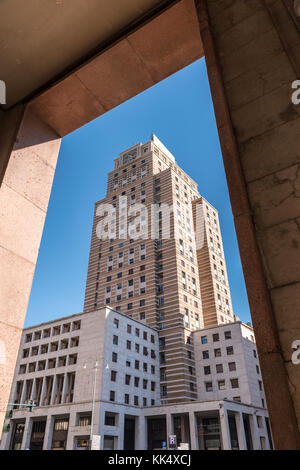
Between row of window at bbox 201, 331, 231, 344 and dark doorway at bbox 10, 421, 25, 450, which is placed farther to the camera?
row of window at bbox 201, 331, 231, 344

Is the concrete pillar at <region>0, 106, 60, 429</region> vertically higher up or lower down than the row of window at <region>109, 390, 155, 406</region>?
lower down

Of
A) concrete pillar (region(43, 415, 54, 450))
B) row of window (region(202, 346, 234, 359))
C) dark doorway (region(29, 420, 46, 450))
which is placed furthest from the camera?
row of window (region(202, 346, 234, 359))

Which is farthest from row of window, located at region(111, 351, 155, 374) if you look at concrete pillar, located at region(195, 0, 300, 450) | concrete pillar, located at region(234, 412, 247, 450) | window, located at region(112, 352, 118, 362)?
concrete pillar, located at region(195, 0, 300, 450)

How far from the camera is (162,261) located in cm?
6025

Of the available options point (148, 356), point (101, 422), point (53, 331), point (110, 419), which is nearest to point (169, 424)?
point (110, 419)

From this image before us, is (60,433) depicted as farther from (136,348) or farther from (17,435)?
(136,348)

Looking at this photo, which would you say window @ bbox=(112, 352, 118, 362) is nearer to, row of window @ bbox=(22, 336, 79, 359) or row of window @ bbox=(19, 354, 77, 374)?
row of window @ bbox=(19, 354, 77, 374)

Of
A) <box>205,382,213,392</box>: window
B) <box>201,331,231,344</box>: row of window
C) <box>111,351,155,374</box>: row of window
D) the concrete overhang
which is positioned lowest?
the concrete overhang

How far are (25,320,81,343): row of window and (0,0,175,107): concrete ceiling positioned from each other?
47.0 metres

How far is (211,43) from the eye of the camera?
374cm

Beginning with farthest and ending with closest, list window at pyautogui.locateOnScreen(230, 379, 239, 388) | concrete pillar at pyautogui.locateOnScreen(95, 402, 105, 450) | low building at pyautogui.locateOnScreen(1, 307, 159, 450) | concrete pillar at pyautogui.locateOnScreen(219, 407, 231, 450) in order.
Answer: window at pyautogui.locateOnScreen(230, 379, 239, 388)
concrete pillar at pyautogui.locateOnScreen(219, 407, 231, 450)
low building at pyautogui.locateOnScreen(1, 307, 159, 450)
concrete pillar at pyautogui.locateOnScreen(95, 402, 105, 450)

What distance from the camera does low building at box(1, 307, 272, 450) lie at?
41.6 m
